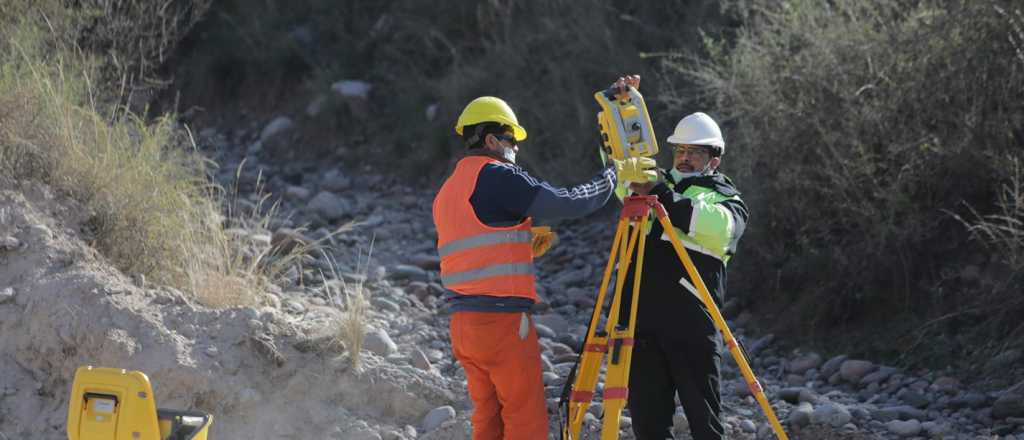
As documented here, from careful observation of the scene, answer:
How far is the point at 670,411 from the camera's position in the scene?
5.21 m

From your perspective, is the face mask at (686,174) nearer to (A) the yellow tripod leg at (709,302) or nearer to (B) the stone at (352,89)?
(A) the yellow tripod leg at (709,302)

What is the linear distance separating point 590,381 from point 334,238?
567 cm

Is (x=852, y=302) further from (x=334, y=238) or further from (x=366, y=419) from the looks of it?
(x=334, y=238)

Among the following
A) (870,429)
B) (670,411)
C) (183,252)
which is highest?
(183,252)

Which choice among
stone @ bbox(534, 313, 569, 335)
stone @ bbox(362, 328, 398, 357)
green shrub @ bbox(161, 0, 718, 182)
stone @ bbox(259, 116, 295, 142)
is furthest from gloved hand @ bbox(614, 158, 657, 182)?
stone @ bbox(259, 116, 295, 142)

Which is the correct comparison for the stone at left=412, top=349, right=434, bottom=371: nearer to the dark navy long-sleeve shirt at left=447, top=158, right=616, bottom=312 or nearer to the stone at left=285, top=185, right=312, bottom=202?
the dark navy long-sleeve shirt at left=447, top=158, right=616, bottom=312

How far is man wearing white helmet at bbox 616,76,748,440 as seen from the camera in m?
5.04

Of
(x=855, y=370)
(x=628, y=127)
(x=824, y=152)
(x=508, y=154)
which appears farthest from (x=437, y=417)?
(x=824, y=152)

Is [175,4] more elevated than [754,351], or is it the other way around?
[175,4]

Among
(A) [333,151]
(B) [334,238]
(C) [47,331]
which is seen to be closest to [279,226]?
(B) [334,238]

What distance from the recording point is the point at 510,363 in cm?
499

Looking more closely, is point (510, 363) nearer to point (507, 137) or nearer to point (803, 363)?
point (507, 137)

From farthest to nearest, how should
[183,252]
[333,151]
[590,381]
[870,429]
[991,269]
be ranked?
[333,151], [991,269], [183,252], [870,429], [590,381]

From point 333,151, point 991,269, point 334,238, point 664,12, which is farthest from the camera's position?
point 333,151
